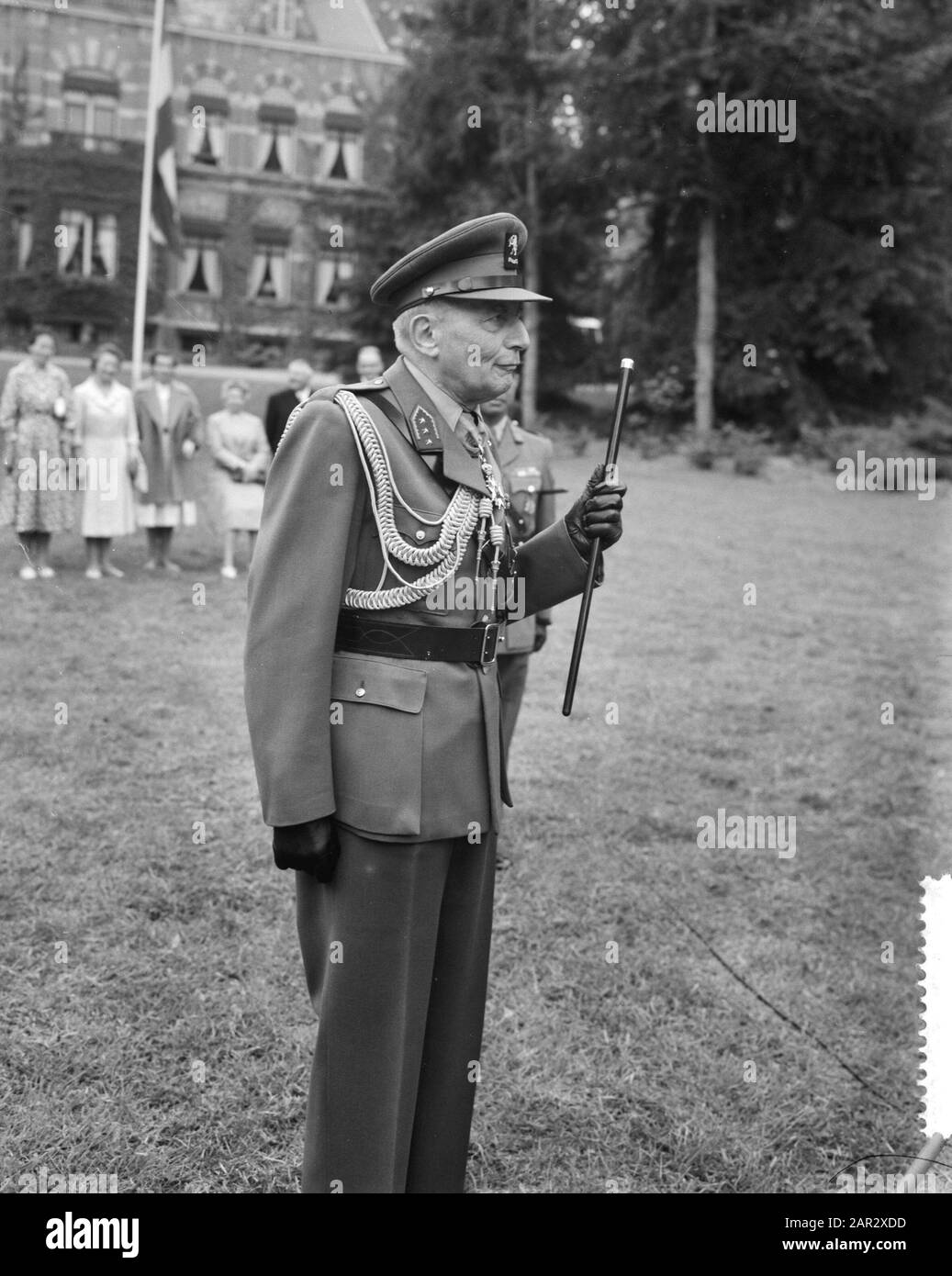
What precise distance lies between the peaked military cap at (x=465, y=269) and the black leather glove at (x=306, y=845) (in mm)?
1105

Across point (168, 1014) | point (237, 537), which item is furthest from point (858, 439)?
point (168, 1014)

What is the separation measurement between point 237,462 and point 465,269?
30.3 ft

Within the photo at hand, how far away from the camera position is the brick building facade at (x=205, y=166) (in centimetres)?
3003

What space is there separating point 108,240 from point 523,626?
29.1 metres

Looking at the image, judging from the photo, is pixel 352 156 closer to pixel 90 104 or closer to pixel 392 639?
pixel 90 104

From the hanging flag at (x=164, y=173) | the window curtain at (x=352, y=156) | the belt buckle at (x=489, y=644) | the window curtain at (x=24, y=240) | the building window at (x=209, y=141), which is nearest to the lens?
the belt buckle at (x=489, y=644)

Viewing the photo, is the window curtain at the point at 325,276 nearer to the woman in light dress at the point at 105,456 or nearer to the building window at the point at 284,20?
the building window at the point at 284,20

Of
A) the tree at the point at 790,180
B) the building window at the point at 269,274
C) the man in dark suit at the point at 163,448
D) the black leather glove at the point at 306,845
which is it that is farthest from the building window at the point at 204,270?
the black leather glove at the point at 306,845

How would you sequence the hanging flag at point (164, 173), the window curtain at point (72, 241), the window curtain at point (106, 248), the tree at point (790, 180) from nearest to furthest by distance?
the hanging flag at point (164, 173), the tree at point (790, 180), the window curtain at point (72, 241), the window curtain at point (106, 248)

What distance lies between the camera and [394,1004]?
270 centimetres

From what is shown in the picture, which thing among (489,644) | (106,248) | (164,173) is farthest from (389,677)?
(106,248)

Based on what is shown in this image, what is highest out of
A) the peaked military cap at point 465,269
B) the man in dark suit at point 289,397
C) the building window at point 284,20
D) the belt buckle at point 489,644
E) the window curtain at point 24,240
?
the building window at point 284,20

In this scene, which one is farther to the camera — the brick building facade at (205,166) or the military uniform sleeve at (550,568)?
the brick building facade at (205,166)

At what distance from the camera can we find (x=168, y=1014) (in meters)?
3.94
